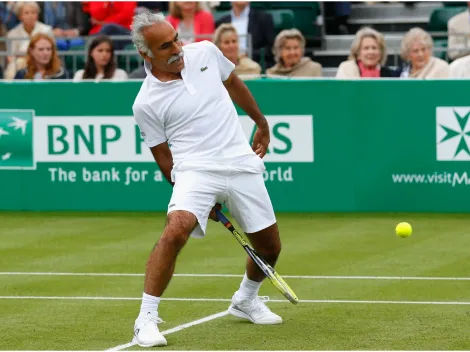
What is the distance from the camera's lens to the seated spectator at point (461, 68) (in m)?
15.0

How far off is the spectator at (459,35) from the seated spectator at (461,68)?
0.79m

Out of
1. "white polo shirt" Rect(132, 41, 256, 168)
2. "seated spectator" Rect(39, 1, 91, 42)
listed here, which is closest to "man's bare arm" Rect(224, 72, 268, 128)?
"white polo shirt" Rect(132, 41, 256, 168)

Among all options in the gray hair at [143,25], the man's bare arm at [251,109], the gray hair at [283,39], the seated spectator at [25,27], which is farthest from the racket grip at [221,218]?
the seated spectator at [25,27]

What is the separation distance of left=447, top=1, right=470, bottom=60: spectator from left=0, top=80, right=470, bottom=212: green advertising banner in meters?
2.00

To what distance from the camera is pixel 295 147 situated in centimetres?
1458

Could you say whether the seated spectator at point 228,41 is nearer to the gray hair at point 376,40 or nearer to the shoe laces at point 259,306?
the gray hair at point 376,40

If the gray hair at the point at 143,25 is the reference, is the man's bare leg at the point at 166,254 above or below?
below

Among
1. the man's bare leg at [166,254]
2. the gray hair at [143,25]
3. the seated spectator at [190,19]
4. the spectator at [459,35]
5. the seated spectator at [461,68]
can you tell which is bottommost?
the man's bare leg at [166,254]

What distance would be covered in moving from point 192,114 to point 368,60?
765 centimetres

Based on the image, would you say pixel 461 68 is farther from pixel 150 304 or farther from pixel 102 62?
pixel 150 304

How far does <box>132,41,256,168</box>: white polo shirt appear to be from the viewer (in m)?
7.86

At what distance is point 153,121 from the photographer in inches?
313

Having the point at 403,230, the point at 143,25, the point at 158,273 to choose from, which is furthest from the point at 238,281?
the point at 143,25

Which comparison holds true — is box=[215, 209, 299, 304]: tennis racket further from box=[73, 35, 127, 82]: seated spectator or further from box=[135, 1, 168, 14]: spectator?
box=[135, 1, 168, 14]: spectator
